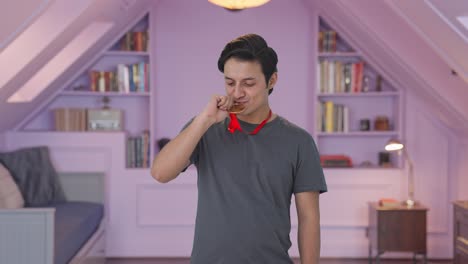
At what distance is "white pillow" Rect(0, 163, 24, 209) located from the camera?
3.90 meters

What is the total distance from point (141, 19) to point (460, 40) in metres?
2.96

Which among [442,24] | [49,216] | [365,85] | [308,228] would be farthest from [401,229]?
[308,228]

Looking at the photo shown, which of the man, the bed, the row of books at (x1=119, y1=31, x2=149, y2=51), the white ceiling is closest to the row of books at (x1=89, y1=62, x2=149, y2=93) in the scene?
the row of books at (x1=119, y1=31, x2=149, y2=51)

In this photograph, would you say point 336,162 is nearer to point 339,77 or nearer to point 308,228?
point 339,77

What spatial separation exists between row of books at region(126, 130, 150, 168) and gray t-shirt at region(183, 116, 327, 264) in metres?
3.58

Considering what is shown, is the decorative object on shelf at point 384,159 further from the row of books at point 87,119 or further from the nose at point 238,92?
the nose at point 238,92

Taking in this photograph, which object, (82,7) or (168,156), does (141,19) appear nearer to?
(82,7)

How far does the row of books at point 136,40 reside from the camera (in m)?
5.12

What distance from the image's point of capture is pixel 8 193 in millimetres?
3996

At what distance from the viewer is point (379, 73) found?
511cm

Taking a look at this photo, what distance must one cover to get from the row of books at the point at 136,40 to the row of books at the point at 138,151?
749 mm

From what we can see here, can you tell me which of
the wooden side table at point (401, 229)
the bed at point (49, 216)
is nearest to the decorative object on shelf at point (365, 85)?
the wooden side table at point (401, 229)

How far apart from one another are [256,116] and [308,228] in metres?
0.32

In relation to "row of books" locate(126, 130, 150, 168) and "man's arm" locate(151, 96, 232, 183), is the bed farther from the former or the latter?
"man's arm" locate(151, 96, 232, 183)
